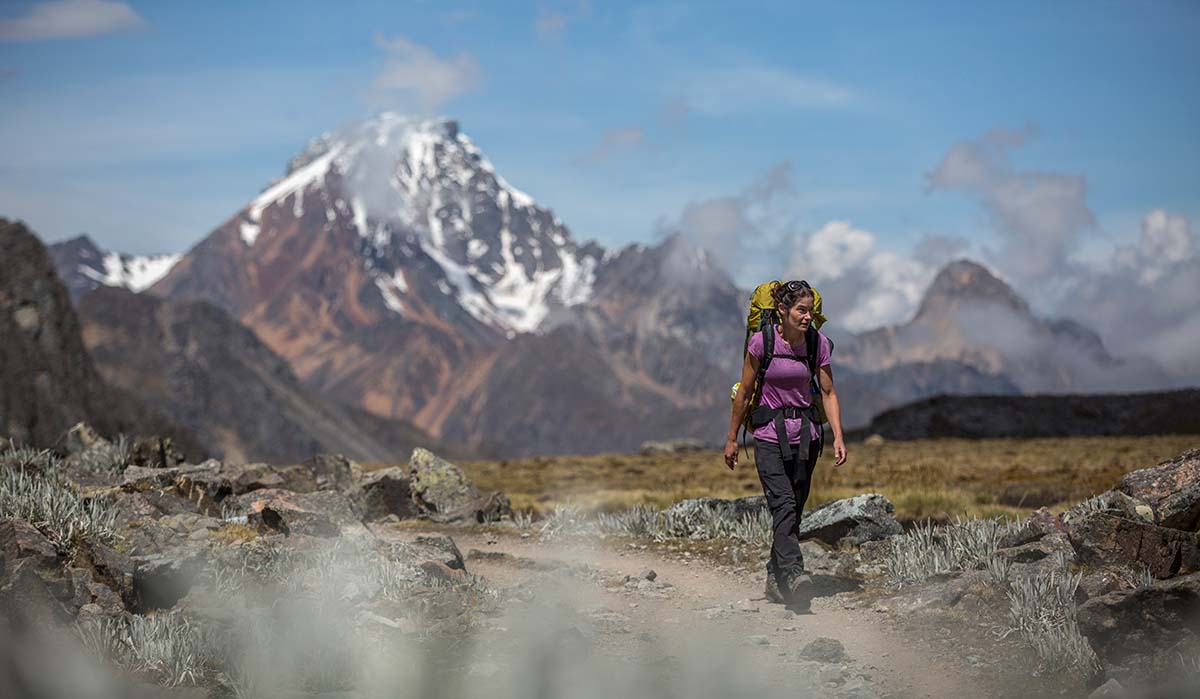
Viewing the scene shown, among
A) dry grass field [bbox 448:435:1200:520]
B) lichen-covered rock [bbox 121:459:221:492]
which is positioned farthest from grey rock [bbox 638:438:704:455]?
lichen-covered rock [bbox 121:459:221:492]

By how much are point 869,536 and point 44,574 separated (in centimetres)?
898

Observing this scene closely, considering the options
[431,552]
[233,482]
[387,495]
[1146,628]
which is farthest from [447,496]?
[1146,628]

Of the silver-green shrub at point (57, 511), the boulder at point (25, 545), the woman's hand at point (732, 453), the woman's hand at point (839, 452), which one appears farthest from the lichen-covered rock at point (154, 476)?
the woman's hand at point (839, 452)

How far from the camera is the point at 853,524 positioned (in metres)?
13.4

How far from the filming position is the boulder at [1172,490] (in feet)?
33.3

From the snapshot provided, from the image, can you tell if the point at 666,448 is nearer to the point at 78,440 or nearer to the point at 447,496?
the point at 447,496

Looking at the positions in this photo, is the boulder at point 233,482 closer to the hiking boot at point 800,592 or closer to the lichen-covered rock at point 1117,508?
the hiking boot at point 800,592

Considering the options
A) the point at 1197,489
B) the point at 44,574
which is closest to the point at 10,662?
the point at 44,574

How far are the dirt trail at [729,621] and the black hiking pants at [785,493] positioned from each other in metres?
0.47

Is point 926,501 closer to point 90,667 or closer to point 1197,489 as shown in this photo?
point 1197,489

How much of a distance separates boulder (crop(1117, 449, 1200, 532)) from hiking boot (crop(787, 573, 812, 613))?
3317 millimetres

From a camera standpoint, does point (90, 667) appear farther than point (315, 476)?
No

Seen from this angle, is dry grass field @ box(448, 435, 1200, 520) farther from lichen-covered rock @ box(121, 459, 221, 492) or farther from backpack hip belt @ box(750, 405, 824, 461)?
lichen-covered rock @ box(121, 459, 221, 492)

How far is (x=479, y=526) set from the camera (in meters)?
17.7
